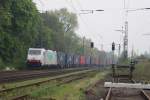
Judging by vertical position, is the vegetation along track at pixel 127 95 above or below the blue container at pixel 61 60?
below

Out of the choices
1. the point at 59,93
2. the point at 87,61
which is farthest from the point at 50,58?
the point at 87,61

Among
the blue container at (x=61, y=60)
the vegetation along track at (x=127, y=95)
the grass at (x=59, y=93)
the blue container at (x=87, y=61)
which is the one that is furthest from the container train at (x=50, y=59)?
the grass at (x=59, y=93)

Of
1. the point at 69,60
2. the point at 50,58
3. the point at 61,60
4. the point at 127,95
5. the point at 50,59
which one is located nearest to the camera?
the point at 127,95

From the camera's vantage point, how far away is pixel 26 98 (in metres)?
16.2

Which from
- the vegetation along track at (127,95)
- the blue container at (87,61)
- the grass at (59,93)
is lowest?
the vegetation along track at (127,95)

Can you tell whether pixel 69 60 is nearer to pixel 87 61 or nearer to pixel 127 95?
pixel 87 61

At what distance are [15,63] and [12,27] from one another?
738 centimetres

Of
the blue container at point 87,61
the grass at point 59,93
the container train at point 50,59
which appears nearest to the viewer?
the grass at point 59,93

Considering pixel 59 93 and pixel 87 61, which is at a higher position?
pixel 87 61

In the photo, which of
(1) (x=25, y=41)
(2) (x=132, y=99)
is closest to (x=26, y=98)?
(2) (x=132, y=99)

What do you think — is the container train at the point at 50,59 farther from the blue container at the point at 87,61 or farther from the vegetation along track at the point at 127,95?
the vegetation along track at the point at 127,95

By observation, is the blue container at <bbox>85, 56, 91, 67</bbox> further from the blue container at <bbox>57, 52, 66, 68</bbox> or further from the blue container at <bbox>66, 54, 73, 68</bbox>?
the blue container at <bbox>57, 52, 66, 68</bbox>

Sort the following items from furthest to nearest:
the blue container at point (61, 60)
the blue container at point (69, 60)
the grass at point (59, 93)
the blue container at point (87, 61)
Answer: the blue container at point (87, 61)
the blue container at point (69, 60)
the blue container at point (61, 60)
the grass at point (59, 93)

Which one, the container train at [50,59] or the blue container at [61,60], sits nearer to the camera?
the container train at [50,59]
